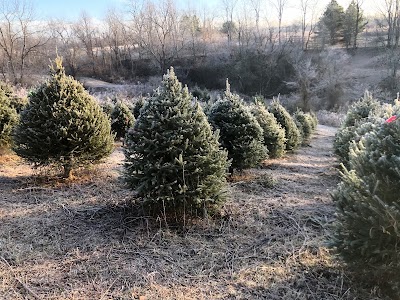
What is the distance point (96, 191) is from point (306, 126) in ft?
33.6

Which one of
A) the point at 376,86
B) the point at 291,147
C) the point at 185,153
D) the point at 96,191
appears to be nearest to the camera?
the point at 185,153

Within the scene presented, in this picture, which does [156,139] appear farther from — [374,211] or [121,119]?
[121,119]

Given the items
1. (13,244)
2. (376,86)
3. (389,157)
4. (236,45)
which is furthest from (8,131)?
(236,45)

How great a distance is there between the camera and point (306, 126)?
1303 centimetres

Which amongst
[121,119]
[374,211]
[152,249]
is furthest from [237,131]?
[121,119]

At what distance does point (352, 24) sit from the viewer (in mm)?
40438

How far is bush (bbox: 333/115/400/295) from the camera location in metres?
2.31

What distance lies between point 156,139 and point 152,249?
4.02ft

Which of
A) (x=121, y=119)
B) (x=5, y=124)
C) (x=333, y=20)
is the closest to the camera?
(x=5, y=124)

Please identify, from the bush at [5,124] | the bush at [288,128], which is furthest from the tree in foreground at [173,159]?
the bush at [288,128]

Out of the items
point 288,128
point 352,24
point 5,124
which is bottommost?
point 288,128

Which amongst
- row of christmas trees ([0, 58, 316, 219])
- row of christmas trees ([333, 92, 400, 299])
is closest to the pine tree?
row of christmas trees ([0, 58, 316, 219])

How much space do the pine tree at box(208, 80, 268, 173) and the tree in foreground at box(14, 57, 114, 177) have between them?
6.77 feet

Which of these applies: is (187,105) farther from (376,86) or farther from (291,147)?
(376,86)
